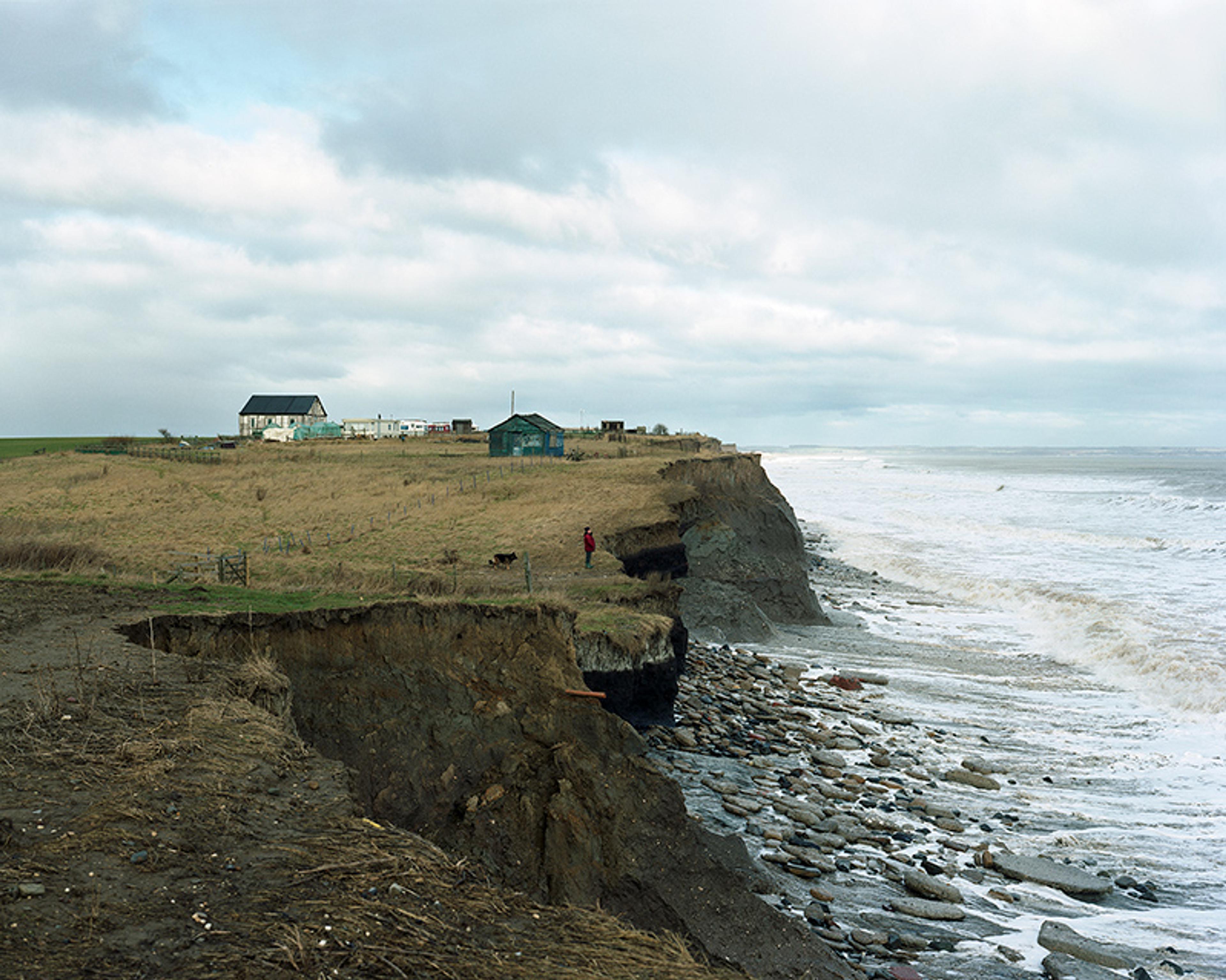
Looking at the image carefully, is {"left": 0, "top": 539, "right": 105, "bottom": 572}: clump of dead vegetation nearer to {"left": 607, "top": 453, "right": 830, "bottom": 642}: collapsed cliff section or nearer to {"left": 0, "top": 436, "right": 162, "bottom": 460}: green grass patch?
{"left": 607, "top": 453, "right": 830, "bottom": 642}: collapsed cliff section

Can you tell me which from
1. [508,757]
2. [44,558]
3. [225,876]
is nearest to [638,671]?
[508,757]

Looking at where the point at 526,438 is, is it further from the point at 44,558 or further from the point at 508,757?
the point at 508,757

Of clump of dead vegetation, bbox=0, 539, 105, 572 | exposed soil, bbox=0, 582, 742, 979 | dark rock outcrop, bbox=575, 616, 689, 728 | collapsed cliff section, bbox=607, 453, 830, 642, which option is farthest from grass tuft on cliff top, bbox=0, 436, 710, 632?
exposed soil, bbox=0, 582, 742, 979

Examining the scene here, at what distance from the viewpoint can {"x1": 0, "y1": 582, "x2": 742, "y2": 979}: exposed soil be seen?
5.36 m

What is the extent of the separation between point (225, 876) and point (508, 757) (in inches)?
275

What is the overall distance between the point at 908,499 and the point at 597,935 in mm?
92088

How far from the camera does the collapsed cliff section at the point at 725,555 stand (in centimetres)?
3095

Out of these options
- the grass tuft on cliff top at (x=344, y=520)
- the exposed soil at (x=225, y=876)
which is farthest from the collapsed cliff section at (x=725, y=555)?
the exposed soil at (x=225, y=876)

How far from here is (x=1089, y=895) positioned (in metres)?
13.5

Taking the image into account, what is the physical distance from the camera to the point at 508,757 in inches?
516

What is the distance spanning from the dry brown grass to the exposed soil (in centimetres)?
943

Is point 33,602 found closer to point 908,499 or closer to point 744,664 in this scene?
point 744,664

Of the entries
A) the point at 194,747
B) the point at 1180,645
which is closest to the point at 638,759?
the point at 194,747

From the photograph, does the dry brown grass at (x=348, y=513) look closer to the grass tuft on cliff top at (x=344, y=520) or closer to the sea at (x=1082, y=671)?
the grass tuft on cliff top at (x=344, y=520)
